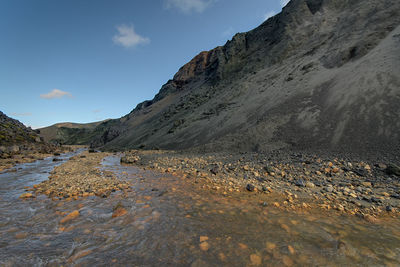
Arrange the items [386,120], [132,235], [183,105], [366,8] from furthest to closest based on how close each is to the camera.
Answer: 1. [183,105]
2. [366,8]
3. [386,120]
4. [132,235]

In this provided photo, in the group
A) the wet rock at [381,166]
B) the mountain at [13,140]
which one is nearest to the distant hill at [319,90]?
the wet rock at [381,166]

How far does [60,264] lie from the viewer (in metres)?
3.24

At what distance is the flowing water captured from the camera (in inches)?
132

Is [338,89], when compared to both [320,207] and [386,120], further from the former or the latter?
[320,207]

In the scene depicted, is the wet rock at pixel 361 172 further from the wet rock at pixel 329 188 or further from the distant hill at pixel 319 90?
the wet rock at pixel 329 188

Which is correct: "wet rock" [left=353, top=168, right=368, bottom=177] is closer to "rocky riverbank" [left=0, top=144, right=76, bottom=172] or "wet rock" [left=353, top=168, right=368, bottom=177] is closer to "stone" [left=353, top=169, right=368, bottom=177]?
"stone" [left=353, top=169, right=368, bottom=177]

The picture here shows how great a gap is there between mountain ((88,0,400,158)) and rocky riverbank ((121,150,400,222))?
251 centimetres

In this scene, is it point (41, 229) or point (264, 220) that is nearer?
point (41, 229)

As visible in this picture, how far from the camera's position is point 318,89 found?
57.0 ft

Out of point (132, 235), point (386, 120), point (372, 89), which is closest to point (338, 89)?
point (372, 89)

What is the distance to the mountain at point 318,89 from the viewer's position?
40.1 feet

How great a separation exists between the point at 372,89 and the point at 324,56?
10528mm

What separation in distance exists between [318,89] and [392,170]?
37.3ft

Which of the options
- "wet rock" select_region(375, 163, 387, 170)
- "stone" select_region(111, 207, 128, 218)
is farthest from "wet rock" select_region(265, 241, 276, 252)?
"wet rock" select_region(375, 163, 387, 170)
